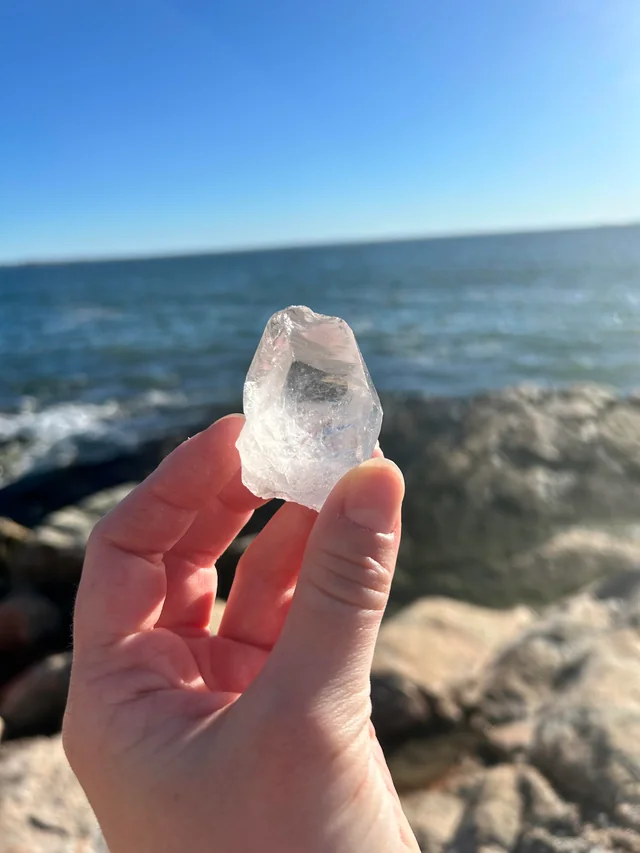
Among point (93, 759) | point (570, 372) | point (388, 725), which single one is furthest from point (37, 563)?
point (570, 372)

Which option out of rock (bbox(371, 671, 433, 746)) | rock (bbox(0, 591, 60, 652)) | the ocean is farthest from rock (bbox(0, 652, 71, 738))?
the ocean

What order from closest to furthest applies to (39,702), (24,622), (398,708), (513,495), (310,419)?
(310,419) → (398,708) → (39,702) → (24,622) → (513,495)

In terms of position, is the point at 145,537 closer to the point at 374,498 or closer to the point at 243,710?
the point at 243,710

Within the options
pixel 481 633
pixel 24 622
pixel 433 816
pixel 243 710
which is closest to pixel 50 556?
pixel 24 622

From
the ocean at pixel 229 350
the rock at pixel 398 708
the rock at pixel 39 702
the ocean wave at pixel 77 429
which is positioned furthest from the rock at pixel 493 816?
the ocean at pixel 229 350

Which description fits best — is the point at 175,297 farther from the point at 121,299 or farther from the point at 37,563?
the point at 37,563
